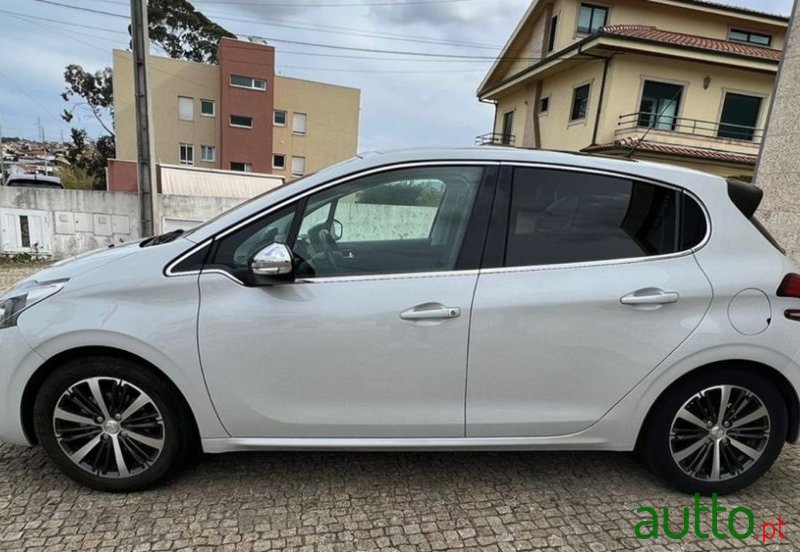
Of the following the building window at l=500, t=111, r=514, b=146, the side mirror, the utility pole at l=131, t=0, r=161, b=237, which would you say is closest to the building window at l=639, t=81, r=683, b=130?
the building window at l=500, t=111, r=514, b=146

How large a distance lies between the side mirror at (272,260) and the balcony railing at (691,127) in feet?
56.8

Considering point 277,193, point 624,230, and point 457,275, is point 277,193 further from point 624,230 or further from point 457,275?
point 624,230

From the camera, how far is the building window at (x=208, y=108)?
1152 inches

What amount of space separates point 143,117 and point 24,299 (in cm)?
690

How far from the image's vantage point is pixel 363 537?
7.27 feet

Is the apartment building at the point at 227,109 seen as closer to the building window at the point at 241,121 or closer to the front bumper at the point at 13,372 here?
the building window at the point at 241,121

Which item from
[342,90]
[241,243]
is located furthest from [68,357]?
[342,90]

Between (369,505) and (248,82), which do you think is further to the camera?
(248,82)

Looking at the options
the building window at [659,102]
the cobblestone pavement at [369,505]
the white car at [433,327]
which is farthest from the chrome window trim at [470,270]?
the building window at [659,102]

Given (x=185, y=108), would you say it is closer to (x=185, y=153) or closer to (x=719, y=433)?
(x=185, y=153)

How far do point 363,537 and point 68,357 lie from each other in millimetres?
1612

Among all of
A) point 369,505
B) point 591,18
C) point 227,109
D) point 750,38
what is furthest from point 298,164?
point 369,505

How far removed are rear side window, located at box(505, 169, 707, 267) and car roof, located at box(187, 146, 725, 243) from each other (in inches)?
2.4
